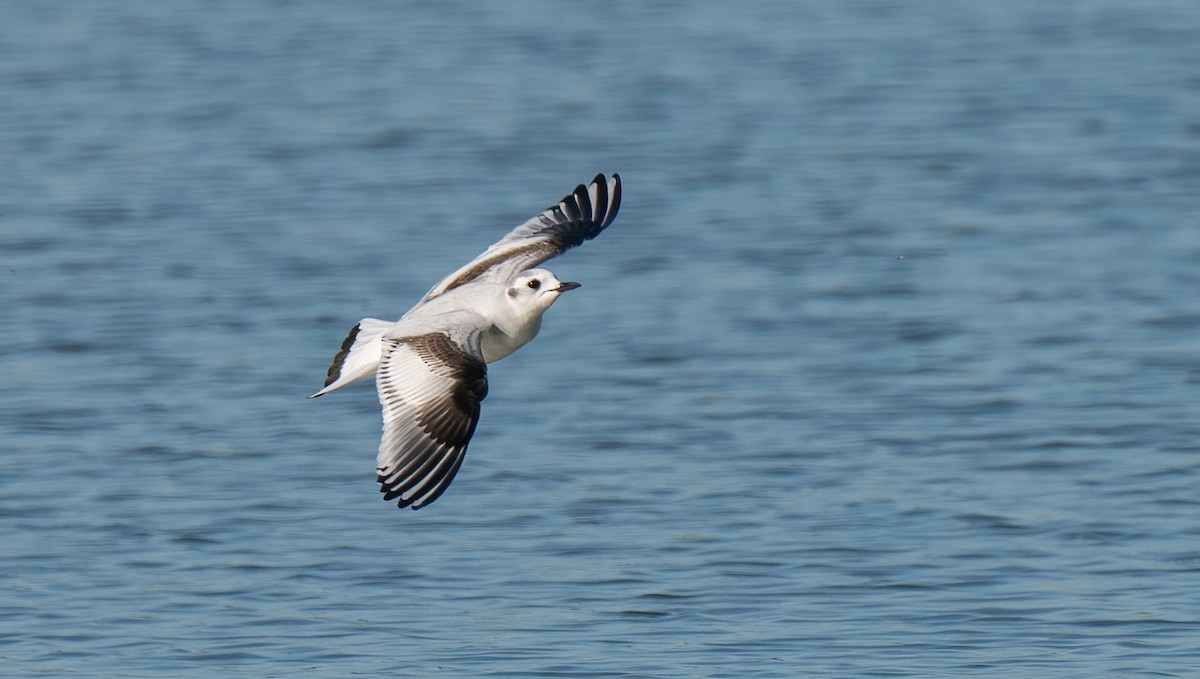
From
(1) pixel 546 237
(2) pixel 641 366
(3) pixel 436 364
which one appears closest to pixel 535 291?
(3) pixel 436 364

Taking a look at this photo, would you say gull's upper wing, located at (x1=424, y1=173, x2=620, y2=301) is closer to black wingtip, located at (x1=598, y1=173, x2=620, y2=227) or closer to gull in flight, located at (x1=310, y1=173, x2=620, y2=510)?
black wingtip, located at (x1=598, y1=173, x2=620, y2=227)

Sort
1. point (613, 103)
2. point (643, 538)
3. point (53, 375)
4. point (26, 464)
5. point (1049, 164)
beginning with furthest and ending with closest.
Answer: point (613, 103) → point (1049, 164) → point (53, 375) → point (26, 464) → point (643, 538)

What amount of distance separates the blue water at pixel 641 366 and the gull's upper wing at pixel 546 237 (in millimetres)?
1461

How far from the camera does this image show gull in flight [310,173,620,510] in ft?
28.3

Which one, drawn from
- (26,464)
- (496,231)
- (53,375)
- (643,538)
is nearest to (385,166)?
(496,231)

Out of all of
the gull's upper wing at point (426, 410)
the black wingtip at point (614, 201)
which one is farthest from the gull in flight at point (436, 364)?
the black wingtip at point (614, 201)

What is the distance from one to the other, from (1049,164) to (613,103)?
4.56 metres

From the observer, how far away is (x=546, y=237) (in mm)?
10812

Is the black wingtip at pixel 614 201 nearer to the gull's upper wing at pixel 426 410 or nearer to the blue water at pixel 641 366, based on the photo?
the blue water at pixel 641 366

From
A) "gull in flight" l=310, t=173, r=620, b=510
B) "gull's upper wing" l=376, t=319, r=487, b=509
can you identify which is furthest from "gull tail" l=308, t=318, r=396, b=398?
"gull's upper wing" l=376, t=319, r=487, b=509

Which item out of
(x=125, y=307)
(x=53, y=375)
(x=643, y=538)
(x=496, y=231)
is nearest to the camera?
(x=643, y=538)

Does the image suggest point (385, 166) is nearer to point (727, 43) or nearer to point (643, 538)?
point (727, 43)

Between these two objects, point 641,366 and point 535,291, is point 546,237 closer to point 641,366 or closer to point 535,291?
point 535,291

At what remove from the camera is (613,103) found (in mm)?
22109
